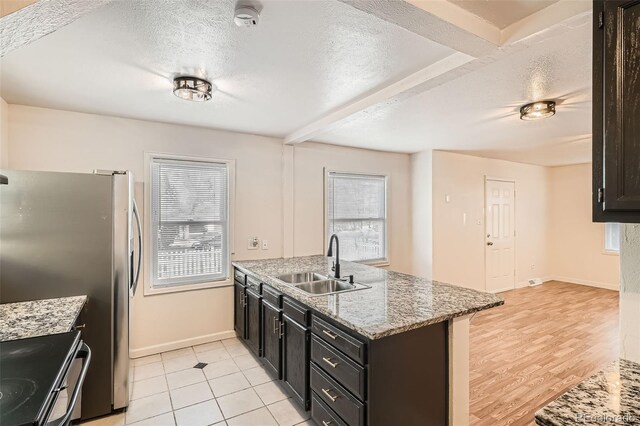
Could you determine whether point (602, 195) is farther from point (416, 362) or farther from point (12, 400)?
point (12, 400)

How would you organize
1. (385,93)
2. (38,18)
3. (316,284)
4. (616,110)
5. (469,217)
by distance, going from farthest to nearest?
(469,217) → (316,284) → (385,93) → (38,18) → (616,110)

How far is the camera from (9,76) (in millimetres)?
2207

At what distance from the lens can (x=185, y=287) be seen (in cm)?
345

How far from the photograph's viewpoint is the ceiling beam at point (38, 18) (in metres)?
1.15

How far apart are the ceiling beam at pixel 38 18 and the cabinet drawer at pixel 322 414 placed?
2.31 m

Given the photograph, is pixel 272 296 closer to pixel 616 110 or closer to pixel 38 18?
pixel 38 18

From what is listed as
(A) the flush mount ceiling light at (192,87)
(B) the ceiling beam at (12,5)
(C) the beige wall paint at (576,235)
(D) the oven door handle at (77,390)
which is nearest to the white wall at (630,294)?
(D) the oven door handle at (77,390)

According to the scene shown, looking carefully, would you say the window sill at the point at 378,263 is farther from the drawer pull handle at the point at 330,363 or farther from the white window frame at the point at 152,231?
the drawer pull handle at the point at 330,363

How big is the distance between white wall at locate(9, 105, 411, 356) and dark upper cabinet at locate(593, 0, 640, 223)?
328cm

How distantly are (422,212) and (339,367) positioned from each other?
11.7 ft

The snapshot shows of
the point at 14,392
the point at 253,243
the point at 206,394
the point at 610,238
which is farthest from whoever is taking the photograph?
the point at 610,238

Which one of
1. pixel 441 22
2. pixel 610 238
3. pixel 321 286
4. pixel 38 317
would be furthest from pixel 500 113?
pixel 610 238

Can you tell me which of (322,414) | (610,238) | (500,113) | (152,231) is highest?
(500,113)

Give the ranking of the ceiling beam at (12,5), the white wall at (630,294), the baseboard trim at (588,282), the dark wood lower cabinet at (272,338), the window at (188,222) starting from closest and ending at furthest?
the ceiling beam at (12,5)
the white wall at (630,294)
the dark wood lower cabinet at (272,338)
the window at (188,222)
the baseboard trim at (588,282)
